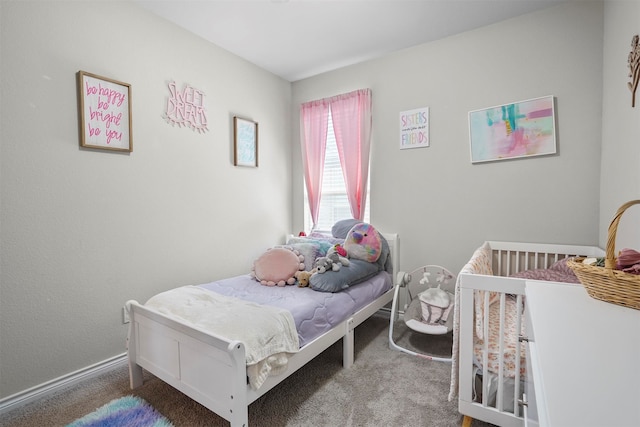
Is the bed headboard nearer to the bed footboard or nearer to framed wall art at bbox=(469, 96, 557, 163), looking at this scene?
framed wall art at bbox=(469, 96, 557, 163)

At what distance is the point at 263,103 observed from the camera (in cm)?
325

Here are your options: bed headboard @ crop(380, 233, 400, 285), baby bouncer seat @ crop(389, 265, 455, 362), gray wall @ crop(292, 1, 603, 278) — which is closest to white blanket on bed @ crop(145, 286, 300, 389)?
baby bouncer seat @ crop(389, 265, 455, 362)

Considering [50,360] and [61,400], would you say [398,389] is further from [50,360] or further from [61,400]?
[50,360]

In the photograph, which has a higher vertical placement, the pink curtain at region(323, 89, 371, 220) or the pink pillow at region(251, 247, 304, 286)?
the pink curtain at region(323, 89, 371, 220)

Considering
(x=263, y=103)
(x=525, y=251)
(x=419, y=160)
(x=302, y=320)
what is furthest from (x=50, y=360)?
(x=525, y=251)

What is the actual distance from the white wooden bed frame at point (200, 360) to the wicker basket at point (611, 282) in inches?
50.6

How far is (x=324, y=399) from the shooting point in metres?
1.76

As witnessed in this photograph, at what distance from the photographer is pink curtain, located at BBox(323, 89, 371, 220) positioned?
9.96 ft

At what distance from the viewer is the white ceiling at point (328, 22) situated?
7.21ft

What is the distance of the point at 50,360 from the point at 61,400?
25 cm

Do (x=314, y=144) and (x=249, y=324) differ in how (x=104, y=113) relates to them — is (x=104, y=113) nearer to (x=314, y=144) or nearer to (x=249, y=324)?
(x=249, y=324)

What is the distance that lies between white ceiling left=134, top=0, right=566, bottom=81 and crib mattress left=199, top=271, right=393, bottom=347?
6.73ft

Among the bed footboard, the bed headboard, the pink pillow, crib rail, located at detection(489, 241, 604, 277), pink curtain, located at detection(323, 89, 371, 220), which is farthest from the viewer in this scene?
pink curtain, located at detection(323, 89, 371, 220)

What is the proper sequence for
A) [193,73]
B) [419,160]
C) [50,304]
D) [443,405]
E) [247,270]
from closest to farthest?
[443,405] < [50,304] < [193,73] < [419,160] < [247,270]
